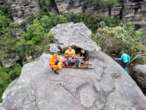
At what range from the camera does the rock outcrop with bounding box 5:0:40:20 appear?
42.0 metres

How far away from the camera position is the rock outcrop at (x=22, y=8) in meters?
42.0

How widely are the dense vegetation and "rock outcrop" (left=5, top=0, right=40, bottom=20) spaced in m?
0.56

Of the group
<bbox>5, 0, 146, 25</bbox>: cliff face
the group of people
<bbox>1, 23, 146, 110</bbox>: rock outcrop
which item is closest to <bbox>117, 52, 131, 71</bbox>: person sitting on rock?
<bbox>1, 23, 146, 110</bbox>: rock outcrop

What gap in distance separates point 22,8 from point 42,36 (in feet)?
34.6

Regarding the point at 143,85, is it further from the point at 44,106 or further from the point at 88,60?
the point at 44,106

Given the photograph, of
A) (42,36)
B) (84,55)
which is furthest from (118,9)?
(84,55)

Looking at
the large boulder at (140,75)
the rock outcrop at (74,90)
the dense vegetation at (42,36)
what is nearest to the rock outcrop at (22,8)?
the dense vegetation at (42,36)

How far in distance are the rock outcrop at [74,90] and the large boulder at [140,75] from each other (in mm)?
1386

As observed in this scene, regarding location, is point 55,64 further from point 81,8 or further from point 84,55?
point 81,8

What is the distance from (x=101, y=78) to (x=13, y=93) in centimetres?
385

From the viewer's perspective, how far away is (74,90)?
17.8 m

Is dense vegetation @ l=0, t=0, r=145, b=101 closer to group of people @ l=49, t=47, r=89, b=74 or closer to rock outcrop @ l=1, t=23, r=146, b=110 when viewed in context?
group of people @ l=49, t=47, r=89, b=74

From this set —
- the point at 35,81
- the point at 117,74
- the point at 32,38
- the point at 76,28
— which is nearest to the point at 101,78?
the point at 117,74

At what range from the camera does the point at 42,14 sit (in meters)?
41.5
